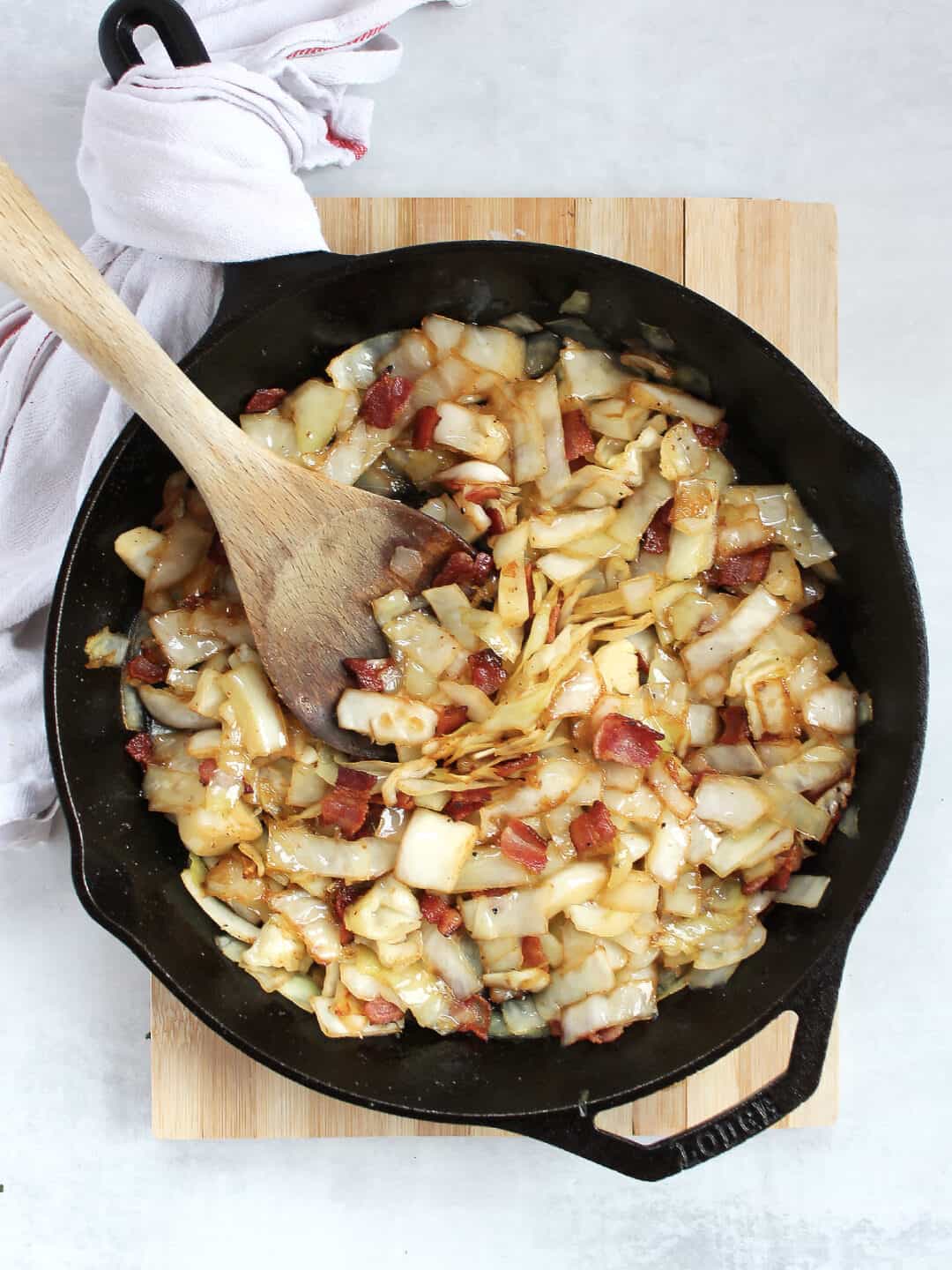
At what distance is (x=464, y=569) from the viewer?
6.45 ft

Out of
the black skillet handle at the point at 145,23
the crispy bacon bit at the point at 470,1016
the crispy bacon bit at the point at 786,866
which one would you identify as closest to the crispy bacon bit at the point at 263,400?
the black skillet handle at the point at 145,23

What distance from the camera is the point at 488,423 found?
1.97 m

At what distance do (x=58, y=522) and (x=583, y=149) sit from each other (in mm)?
1340

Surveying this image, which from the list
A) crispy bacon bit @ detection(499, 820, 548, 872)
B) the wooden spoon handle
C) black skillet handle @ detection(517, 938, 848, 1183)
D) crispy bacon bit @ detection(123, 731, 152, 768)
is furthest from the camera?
crispy bacon bit @ detection(123, 731, 152, 768)

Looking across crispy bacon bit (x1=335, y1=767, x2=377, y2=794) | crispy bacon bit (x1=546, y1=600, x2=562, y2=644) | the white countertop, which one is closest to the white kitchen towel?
the white countertop

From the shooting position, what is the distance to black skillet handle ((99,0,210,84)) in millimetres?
1836

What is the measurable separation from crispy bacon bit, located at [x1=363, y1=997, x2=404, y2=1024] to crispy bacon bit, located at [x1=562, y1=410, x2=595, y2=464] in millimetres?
1069

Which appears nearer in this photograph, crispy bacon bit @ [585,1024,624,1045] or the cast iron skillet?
the cast iron skillet

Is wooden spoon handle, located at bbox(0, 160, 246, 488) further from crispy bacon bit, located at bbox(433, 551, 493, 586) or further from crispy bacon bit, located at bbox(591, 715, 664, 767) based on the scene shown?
crispy bacon bit, located at bbox(591, 715, 664, 767)

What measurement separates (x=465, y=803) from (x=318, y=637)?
0.40m

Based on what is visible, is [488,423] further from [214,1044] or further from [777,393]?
[214,1044]

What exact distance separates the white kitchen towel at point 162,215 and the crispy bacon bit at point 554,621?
786 mm

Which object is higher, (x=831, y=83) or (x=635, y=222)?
(x=831, y=83)

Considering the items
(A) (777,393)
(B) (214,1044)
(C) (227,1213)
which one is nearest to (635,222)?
(A) (777,393)
